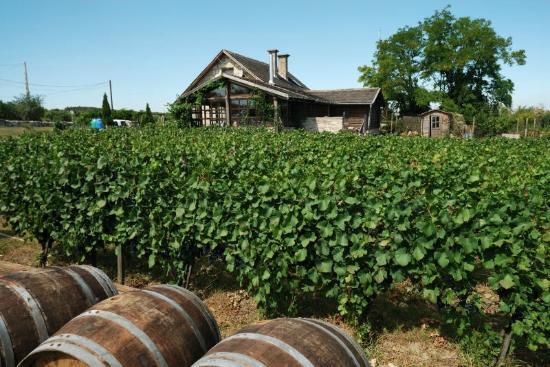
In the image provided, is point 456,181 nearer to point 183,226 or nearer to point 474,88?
point 183,226

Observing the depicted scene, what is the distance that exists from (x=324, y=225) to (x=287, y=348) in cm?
198

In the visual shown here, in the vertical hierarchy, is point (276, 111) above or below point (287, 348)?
above

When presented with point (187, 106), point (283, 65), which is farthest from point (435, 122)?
point (187, 106)

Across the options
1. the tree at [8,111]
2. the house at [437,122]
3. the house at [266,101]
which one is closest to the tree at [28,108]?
the tree at [8,111]

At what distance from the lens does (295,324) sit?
239cm

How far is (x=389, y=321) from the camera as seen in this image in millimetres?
4781

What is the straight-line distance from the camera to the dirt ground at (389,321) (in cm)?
407

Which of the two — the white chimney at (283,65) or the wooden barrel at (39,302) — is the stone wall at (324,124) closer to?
the white chimney at (283,65)

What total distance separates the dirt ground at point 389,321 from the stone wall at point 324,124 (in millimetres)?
24446

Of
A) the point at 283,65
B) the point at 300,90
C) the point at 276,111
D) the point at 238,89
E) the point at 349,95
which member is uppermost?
the point at 283,65

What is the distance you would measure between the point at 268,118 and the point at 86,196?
21.9m

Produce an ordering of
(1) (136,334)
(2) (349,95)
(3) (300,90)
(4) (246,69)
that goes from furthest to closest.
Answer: (3) (300,90) < (2) (349,95) < (4) (246,69) < (1) (136,334)

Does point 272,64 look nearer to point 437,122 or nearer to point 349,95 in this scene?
point 349,95

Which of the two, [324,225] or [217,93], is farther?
[217,93]
